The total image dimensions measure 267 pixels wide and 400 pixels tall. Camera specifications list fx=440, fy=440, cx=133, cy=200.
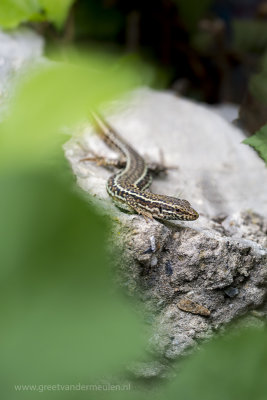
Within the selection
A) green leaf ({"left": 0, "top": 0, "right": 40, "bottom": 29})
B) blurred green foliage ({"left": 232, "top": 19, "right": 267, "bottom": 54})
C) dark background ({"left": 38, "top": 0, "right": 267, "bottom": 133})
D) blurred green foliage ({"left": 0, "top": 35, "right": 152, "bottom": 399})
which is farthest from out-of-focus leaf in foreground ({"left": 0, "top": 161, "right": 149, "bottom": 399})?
blurred green foliage ({"left": 232, "top": 19, "right": 267, "bottom": 54})

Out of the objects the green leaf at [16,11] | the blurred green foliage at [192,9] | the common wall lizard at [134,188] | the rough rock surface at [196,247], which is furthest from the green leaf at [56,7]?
the blurred green foliage at [192,9]

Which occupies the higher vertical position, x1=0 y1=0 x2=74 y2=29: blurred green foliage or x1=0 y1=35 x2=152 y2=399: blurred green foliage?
x1=0 y1=0 x2=74 y2=29: blurred green foliage

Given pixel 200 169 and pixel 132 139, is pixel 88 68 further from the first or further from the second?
pixel 132 139

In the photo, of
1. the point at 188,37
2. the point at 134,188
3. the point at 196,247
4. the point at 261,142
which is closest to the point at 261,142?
the point at 261,142

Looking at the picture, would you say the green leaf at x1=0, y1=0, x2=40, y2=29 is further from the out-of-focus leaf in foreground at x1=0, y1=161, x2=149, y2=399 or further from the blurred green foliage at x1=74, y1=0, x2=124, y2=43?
the out-of-focus leaf in foreground at x1=0, y1=161, x2=149, y2=399

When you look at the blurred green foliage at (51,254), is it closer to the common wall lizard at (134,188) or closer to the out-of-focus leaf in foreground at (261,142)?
the out-of-focus leaf in foreground at (261,142)

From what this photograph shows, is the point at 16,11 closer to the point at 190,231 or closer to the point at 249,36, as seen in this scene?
the point at 190,231
